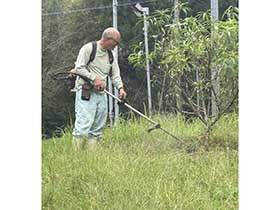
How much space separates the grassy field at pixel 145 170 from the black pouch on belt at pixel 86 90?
13cm

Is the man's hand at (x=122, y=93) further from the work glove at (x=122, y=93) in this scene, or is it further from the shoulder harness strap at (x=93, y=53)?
the shoulder harness strap at (x=93, y=53)

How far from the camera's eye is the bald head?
2002 millimetres

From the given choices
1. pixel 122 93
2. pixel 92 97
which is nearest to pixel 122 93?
pixel 122 93

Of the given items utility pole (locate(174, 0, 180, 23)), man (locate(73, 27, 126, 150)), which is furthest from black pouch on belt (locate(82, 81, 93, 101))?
utility pole (locate(174, 0, 180, 23))

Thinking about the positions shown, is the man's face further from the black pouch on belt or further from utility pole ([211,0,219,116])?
utility pole ([211,0,219,116])

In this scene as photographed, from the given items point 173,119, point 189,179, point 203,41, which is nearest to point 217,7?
point 203,41

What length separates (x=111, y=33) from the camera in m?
2.00

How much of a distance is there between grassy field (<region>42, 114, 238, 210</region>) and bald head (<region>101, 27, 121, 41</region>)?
0.91ft

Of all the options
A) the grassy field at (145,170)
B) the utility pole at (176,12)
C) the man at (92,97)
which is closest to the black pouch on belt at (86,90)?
the man at (92,97)

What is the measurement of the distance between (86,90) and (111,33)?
0.20m

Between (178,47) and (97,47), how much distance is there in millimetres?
264

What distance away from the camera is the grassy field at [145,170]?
192 centimetres

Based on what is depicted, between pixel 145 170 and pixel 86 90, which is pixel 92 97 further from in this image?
pixel 145 170

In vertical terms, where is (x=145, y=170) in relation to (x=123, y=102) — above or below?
below
